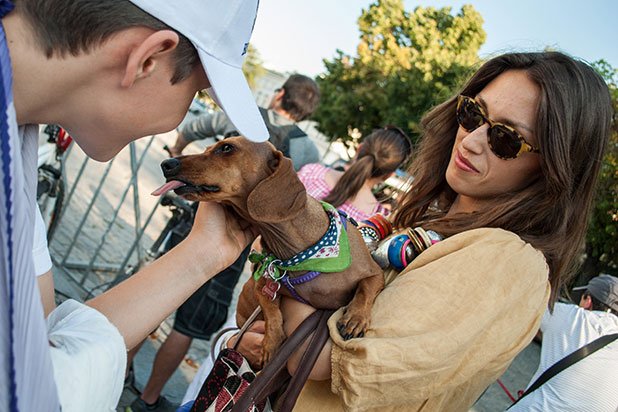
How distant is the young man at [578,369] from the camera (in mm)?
3492

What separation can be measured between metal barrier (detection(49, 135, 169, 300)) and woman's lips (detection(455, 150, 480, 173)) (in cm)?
335

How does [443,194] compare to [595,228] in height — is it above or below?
above

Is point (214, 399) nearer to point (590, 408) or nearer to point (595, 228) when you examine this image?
point (590, 408)

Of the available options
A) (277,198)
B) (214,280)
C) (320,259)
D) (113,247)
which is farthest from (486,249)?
(113,247)


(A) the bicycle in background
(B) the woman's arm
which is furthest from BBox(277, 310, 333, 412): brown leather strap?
(A) the bicycle in background

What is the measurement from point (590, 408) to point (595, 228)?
9.08 m

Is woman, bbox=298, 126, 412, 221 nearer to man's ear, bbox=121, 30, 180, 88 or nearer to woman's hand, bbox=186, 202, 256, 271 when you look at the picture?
woman's hand, bbox=186, 202, 256, 271

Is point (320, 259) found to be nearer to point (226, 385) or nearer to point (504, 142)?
point (226, 385)

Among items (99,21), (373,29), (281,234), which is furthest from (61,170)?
(373,29)

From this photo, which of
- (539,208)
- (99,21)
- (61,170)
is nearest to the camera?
(99,21)

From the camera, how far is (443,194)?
2402 millimetres

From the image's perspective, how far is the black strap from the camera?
12.1 ft

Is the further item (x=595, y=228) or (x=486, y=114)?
(x=595, y=228)

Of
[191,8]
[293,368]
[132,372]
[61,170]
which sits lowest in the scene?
[132,372]
